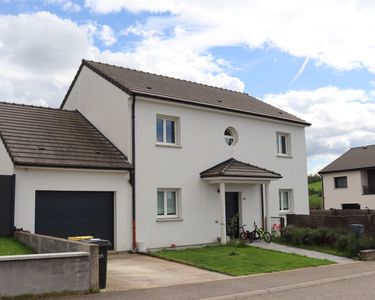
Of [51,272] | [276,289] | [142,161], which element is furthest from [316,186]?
[51,272]

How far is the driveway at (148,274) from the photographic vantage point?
36.3ft

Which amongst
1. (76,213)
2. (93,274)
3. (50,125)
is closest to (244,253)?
(76,213)

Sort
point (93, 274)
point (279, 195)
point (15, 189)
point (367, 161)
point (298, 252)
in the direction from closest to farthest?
1. point (93, 274)
2. point (15, 189)
3. point (298, 252)
4. point (279, 195)
5. point (367, 161)

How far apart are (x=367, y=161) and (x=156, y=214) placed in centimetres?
3129

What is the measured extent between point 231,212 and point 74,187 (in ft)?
25.0

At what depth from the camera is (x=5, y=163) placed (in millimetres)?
15422

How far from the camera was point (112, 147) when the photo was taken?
18203 millimetres

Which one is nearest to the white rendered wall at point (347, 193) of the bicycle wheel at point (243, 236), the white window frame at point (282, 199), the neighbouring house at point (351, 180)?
the neighbouring house at point (351, 180)

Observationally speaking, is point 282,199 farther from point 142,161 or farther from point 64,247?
point 64,247

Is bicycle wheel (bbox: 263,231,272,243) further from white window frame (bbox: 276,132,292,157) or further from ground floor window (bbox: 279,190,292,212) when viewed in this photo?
white window frame (bbox: 276,132,292,157)

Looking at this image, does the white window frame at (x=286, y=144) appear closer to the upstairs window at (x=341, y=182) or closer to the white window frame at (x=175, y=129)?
the white window frame at (x=175, y=129)

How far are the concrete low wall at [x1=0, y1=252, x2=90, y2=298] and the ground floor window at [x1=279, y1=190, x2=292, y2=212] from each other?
1522 cm

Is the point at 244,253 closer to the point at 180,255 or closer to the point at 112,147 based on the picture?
the point at 180,255

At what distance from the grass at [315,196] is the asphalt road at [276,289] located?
119 ft
